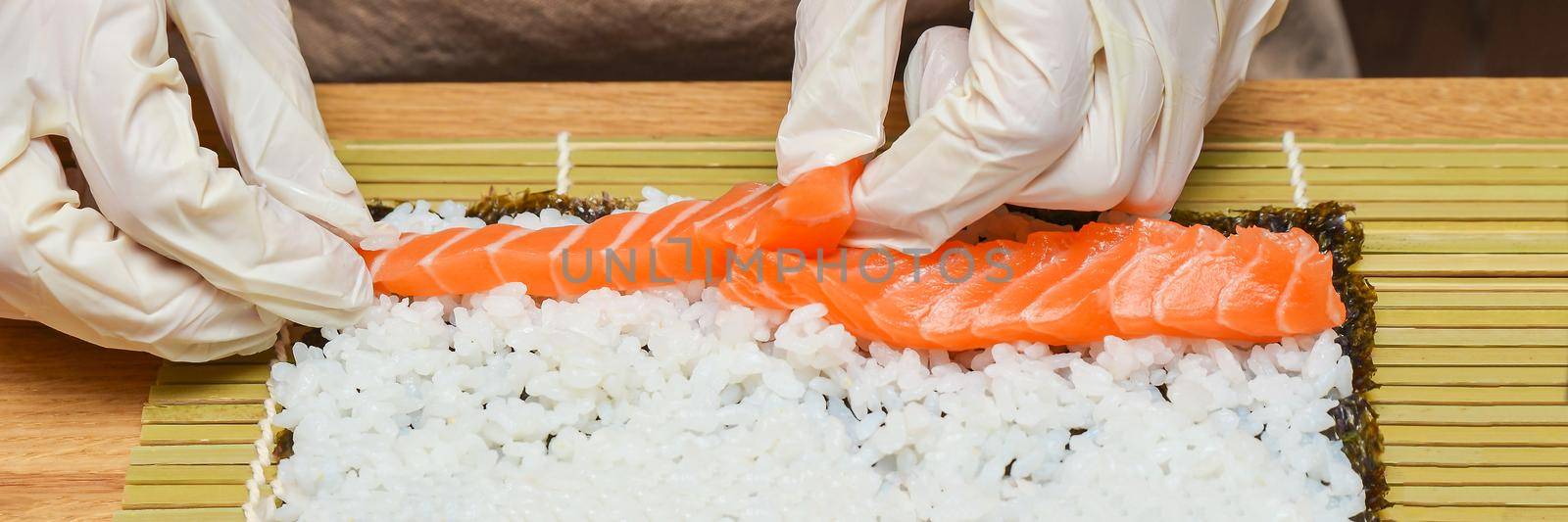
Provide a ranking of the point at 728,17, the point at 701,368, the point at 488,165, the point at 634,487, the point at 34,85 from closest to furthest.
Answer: the point at 34,85 → the point at 634,487 → the point at 701,368 → the point at 488,165 → the point at 728,17

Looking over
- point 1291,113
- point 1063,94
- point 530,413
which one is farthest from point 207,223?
point 1291,113

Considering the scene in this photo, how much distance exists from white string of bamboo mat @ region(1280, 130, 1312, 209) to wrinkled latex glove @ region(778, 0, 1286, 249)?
30 centimetres

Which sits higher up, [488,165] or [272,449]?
[488,165]

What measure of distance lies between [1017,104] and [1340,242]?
73 cm

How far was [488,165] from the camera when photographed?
228 centimetres

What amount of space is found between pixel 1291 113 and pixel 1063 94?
2.72 feet

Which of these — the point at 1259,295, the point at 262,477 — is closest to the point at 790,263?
the point at 1259,295

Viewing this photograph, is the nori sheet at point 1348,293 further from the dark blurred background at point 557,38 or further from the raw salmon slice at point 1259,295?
the dark blurred background at point 557,38

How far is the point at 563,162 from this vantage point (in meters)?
2.28

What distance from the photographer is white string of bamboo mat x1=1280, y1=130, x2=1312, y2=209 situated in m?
2.17

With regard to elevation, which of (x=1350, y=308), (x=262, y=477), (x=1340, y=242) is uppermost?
(x=1340, y=242)

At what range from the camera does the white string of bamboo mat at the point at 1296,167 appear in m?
2.17

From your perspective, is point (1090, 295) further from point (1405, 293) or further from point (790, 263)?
point (1405, 293)

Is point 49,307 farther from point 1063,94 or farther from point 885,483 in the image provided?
point 1063,94
